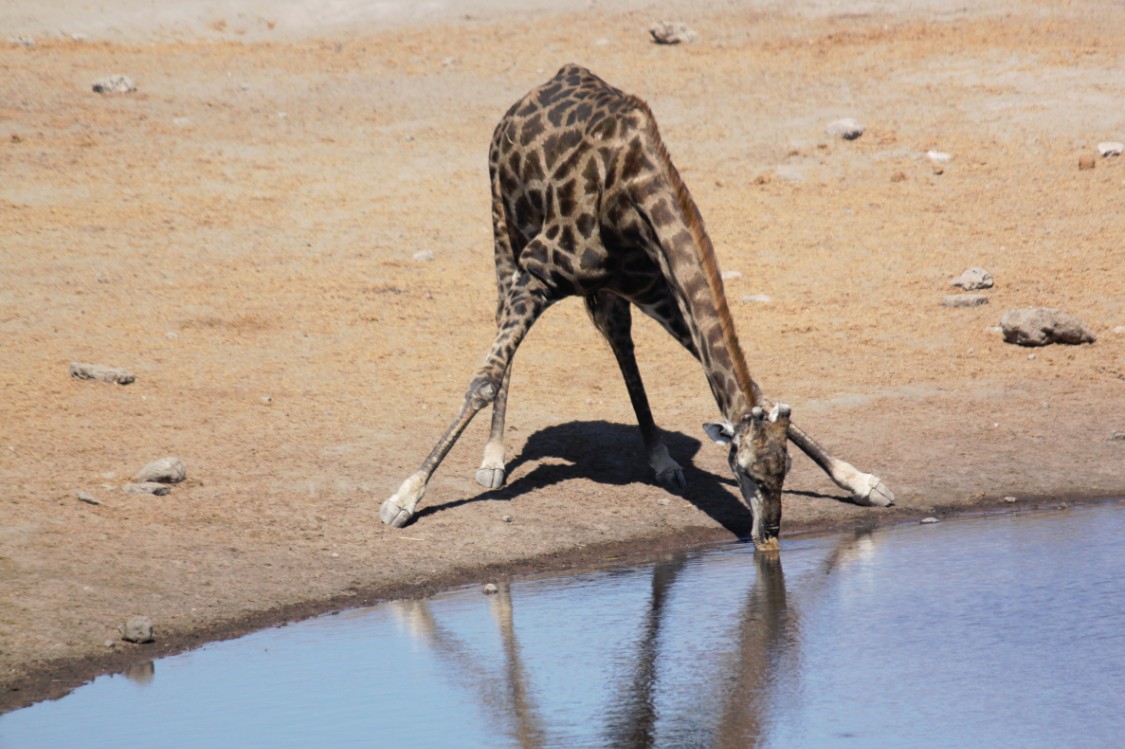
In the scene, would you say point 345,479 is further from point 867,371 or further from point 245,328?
point 867,371

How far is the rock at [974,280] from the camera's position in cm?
1541

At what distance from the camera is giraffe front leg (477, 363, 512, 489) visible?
35.7ft

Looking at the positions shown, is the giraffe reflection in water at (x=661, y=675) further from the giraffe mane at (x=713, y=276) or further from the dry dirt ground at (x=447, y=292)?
the giraffe mane at (x=713, y=276)

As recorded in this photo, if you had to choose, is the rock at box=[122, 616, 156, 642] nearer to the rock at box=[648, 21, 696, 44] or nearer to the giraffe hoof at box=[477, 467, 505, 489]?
the giraffe hoof at box=[477, 467, 505, 489]

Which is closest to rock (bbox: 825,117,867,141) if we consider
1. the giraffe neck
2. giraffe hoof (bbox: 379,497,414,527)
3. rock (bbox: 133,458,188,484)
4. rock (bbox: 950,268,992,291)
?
rock (bbox: 950,268,992,291)

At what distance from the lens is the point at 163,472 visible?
1038 centimetres

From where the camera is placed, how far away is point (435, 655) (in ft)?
26.1

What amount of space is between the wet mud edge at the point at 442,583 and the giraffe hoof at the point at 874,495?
0.08m

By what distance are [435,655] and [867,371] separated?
21.7 ft

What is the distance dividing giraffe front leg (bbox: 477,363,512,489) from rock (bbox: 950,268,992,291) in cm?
622

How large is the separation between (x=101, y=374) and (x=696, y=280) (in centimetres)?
571

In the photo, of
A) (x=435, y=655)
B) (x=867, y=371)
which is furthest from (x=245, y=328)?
(x=435, y=655)

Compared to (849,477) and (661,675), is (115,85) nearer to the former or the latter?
(849,477)

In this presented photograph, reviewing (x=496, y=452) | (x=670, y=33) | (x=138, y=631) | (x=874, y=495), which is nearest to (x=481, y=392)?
(x=496, y=452)
